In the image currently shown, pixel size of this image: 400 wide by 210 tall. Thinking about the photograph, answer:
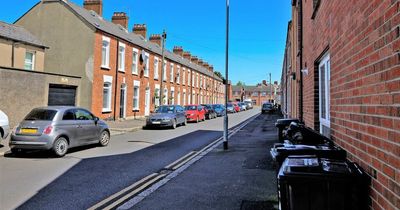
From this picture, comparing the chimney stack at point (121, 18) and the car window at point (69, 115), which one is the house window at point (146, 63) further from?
the car window at point (69, 115)

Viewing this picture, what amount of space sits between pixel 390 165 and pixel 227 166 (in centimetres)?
614

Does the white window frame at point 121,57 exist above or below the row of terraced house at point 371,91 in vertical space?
above

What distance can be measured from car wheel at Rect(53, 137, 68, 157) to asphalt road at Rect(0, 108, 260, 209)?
233 mm

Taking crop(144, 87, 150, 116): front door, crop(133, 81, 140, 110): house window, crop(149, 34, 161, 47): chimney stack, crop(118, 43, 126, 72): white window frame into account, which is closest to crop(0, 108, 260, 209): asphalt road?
crop(118, 43, 126, 72): white window frame

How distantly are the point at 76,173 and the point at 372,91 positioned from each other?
21.8ft

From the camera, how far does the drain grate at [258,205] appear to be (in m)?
4.87

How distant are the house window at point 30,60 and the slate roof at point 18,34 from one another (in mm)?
759

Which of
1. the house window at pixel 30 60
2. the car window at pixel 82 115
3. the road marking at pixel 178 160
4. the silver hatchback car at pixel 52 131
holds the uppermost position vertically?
the house window at pixel 30 60

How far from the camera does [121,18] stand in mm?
31094

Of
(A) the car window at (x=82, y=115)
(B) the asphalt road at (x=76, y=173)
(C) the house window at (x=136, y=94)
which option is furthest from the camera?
(C) the house window at (x=136, y=94)

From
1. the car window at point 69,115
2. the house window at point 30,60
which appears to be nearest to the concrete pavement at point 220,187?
the car window at point 69,115

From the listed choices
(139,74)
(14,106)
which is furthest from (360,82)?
(139,74)

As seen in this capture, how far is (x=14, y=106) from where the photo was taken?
15.5 meters

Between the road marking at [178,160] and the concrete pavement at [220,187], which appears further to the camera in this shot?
the road marking at [178,160]
